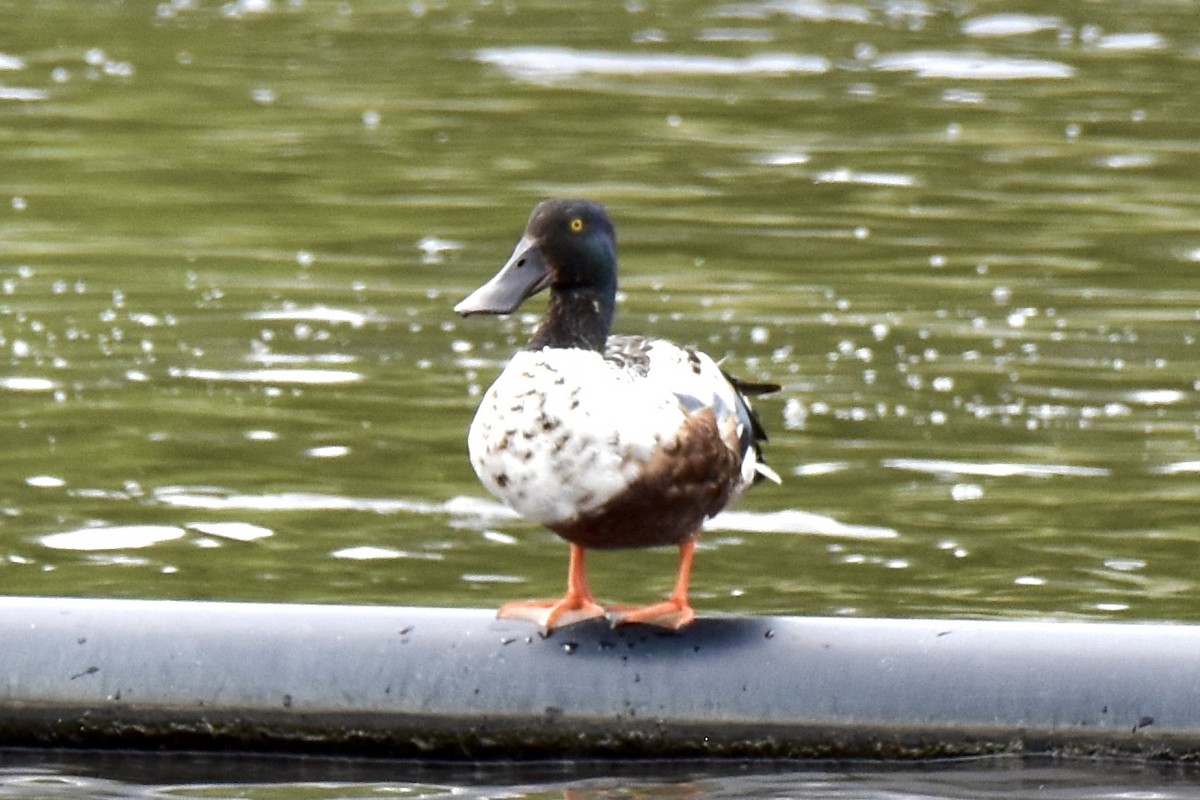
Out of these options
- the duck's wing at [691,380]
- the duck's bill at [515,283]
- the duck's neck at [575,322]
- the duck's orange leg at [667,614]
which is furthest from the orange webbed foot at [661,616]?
the duck's bill at [515,283]

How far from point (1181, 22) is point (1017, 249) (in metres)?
9.29

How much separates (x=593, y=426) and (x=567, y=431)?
0.06m

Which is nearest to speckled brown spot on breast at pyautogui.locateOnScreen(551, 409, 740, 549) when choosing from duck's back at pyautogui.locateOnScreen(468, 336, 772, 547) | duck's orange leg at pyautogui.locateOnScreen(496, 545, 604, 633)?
duck's back at pyautogui.locateOnScreen(468, 336, 772, 547)

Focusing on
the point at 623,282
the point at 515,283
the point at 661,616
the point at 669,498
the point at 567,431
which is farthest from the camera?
the point at 623,282

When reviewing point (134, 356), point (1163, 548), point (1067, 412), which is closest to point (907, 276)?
point (1067, 412)

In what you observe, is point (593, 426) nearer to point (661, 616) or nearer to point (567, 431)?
point (567, 431)

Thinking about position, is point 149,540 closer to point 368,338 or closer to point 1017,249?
point 368,338

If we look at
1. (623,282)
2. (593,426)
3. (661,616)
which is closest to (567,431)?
(593,426)

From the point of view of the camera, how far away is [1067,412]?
10.0 metres

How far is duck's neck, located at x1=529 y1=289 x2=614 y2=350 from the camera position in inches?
230

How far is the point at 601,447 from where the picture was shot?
5562mm

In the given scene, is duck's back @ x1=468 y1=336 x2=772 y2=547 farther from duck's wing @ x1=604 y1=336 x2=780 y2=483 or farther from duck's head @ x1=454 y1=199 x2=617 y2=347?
duck's head @ x1=454 y1=199 x2=617 y2=347

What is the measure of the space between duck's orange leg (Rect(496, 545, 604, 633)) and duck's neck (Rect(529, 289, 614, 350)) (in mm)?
457

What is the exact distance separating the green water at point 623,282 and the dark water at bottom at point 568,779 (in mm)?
1739
